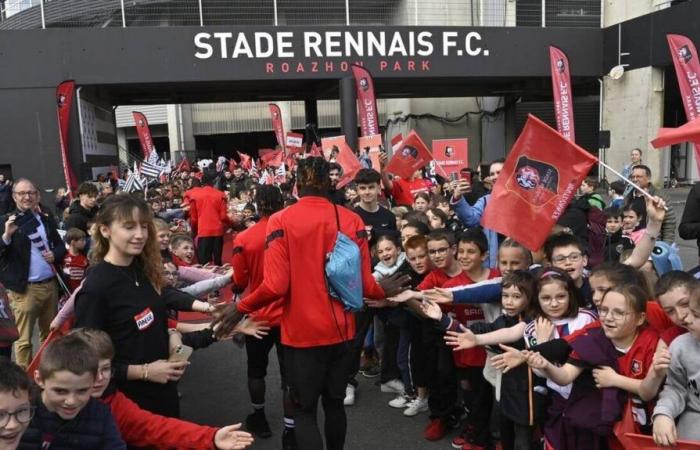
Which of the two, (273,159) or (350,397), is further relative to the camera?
(273,159)

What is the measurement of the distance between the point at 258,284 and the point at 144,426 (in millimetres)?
1801

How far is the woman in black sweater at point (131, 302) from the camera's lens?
263cm

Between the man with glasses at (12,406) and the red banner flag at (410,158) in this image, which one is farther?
the red banner flag at (410,158)

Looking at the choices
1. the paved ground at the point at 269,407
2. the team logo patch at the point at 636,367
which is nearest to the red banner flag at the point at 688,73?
the paved ground at the point at 269,407

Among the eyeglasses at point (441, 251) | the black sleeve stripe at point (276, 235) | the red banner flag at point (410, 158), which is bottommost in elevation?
the eyeglasses at point (441, 251)

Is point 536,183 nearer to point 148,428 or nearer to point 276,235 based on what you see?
point 276,235

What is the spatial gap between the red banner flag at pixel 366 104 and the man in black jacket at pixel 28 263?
387 inches

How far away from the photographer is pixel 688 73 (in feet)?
30.8

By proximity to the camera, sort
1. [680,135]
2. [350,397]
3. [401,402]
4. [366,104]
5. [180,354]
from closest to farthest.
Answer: [180,354], [680,135], [401,402], [350,397], [366,104]

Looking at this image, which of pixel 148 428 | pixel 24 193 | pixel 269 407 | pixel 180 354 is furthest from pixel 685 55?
pixel 148 428

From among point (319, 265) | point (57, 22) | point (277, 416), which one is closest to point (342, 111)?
point (57, 22)

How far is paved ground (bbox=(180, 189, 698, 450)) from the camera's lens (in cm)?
423

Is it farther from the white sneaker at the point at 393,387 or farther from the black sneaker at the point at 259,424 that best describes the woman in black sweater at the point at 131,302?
the white sneaker at the point at 393,387

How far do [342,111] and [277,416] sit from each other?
1282cm
